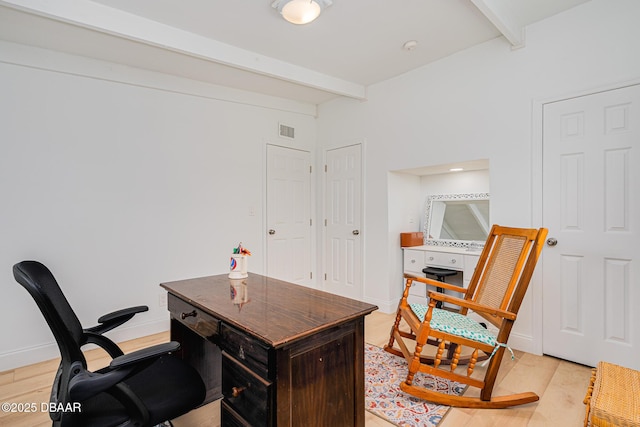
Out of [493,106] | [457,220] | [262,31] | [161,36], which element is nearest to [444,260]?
[457,220]

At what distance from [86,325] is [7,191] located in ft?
4.14

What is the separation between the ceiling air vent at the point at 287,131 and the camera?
4.05m

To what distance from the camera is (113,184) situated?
113 inches

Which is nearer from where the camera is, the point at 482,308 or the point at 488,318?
the point at 482,308

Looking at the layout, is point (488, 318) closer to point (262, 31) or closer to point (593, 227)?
point (593, 227)

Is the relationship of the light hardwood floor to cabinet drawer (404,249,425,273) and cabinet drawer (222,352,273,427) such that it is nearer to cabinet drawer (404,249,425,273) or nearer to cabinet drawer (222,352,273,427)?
cabinet drawer (222,352,273,427)

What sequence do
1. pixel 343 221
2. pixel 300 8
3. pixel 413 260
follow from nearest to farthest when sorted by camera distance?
1. pixel 300 8
2. pixel 413 260
3. pixel 343 221

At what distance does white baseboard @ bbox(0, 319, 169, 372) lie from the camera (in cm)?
244

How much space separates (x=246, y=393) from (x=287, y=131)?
3.41 meters

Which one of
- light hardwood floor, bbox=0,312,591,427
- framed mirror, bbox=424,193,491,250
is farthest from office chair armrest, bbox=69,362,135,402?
framed mirror, bbox=424,193,491,250

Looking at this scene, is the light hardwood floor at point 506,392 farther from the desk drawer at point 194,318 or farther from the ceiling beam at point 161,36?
the ceiling beam at point 161,36

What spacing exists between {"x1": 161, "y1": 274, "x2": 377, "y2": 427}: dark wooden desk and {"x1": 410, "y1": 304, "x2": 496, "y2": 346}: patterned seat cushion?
0.77m

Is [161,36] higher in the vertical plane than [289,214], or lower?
higher

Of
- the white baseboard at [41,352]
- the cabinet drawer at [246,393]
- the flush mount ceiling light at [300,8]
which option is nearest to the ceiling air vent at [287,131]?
the flush mount ceiling light at [300,8]
